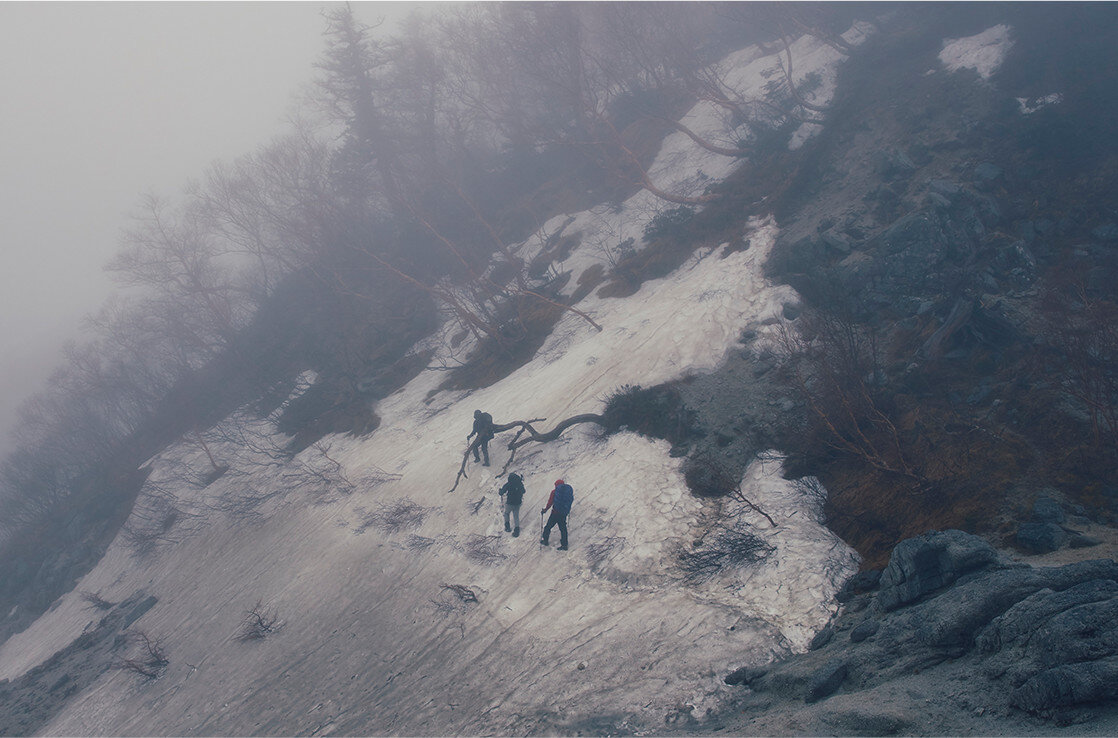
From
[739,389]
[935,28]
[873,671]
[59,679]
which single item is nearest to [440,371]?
[739,389]

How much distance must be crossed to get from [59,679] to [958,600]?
2263 cm

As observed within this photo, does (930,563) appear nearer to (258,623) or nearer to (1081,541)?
(1081,541)

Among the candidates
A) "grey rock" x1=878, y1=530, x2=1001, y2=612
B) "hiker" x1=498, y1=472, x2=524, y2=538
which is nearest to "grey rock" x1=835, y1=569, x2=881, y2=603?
"grey rock" x1=878, y1=530, x2=1001, y2=612

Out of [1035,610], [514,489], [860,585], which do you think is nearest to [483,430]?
[514,489]

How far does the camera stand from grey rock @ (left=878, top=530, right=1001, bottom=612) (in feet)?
23.2

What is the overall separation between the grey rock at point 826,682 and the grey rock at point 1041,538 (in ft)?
10.5

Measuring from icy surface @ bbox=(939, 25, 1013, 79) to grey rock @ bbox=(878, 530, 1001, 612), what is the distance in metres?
18.9

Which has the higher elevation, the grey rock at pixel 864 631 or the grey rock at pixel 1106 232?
the grey rock at pixel 864 631

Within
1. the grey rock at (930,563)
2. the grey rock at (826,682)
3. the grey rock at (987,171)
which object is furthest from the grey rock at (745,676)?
the grey rock at (987,171)

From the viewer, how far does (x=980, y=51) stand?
65.1ft

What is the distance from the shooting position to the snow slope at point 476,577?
28.8 ft

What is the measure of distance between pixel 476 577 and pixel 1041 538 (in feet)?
31.9

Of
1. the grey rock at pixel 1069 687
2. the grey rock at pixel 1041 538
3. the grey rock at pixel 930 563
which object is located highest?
the grey rock at pixel 1069 687

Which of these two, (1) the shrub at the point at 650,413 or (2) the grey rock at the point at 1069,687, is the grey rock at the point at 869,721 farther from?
(1) the shrub at the point at 650,413
